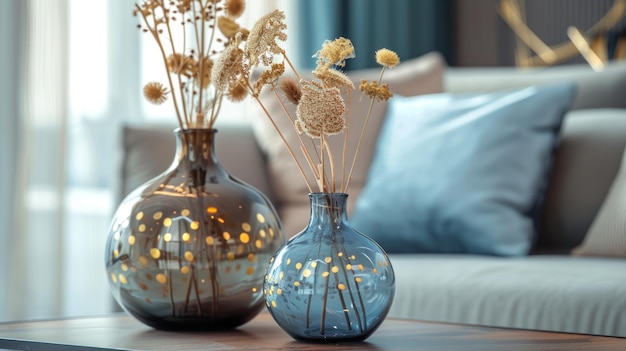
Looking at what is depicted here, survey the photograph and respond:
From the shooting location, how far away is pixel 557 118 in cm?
196

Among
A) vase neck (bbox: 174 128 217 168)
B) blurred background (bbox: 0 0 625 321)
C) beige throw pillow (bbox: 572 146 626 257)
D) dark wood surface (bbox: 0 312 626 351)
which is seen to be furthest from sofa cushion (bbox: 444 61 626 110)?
vase neck (bbox: 174 128 217 168)

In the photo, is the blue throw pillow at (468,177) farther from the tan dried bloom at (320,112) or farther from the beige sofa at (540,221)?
the tan dried bloom at (320,112)

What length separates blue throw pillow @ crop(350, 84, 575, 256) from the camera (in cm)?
186

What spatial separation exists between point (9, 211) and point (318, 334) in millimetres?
1609

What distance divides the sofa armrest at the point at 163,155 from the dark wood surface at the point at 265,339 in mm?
946

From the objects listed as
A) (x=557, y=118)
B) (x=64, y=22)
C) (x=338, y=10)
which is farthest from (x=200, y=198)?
(x=338, y=10)

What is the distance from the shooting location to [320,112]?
0.89 m

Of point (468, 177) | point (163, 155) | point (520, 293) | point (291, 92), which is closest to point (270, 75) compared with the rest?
point (291, 92)

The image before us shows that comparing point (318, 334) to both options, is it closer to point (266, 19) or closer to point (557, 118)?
point (266, 19)

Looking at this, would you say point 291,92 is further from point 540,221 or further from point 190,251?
point 540,221

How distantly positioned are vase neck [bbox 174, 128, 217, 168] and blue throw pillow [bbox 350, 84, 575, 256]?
2.93 feet

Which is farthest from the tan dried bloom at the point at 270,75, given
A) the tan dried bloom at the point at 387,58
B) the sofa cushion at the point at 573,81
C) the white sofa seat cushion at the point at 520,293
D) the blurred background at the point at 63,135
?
the sofa cushion at the point at 573,81

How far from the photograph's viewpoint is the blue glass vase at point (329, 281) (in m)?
0.89

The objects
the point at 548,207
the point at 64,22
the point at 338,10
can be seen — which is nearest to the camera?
the point at 548,207
